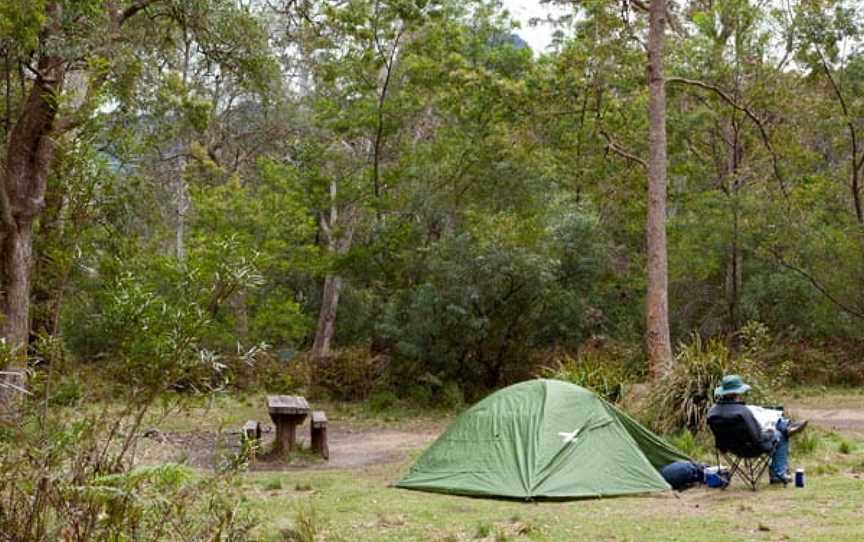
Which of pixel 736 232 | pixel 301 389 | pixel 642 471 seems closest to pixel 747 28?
pixel 736 232

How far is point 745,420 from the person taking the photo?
8.25 metres

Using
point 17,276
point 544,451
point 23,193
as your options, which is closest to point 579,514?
point 544,451

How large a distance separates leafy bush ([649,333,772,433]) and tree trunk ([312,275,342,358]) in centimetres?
1224

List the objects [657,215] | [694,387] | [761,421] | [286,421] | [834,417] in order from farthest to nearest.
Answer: [834,417]
[657,215]
[286,421]
[694,387]
[761,421]

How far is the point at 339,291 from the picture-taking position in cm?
2341

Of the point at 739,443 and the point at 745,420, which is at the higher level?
the point at 745,420

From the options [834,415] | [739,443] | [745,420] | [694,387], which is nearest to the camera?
[745,420]

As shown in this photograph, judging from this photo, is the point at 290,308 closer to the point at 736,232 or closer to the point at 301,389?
the point at 301,389

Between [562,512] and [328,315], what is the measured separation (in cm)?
1564

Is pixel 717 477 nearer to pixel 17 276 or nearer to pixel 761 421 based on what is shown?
pixel 761 421

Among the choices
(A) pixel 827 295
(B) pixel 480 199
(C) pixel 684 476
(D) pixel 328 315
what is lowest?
(C) pixel 684 476

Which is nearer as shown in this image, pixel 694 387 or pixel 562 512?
pixel 562 512

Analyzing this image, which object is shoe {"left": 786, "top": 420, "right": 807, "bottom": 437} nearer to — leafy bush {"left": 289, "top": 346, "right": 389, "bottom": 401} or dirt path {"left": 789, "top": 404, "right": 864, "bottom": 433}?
dirt path {"left": 789, "top": 404, "right": 864, "bottom": 433}

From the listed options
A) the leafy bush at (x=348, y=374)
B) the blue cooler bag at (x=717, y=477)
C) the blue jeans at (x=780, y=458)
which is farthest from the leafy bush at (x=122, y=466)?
the leafy bush at (x=348, y=374)
